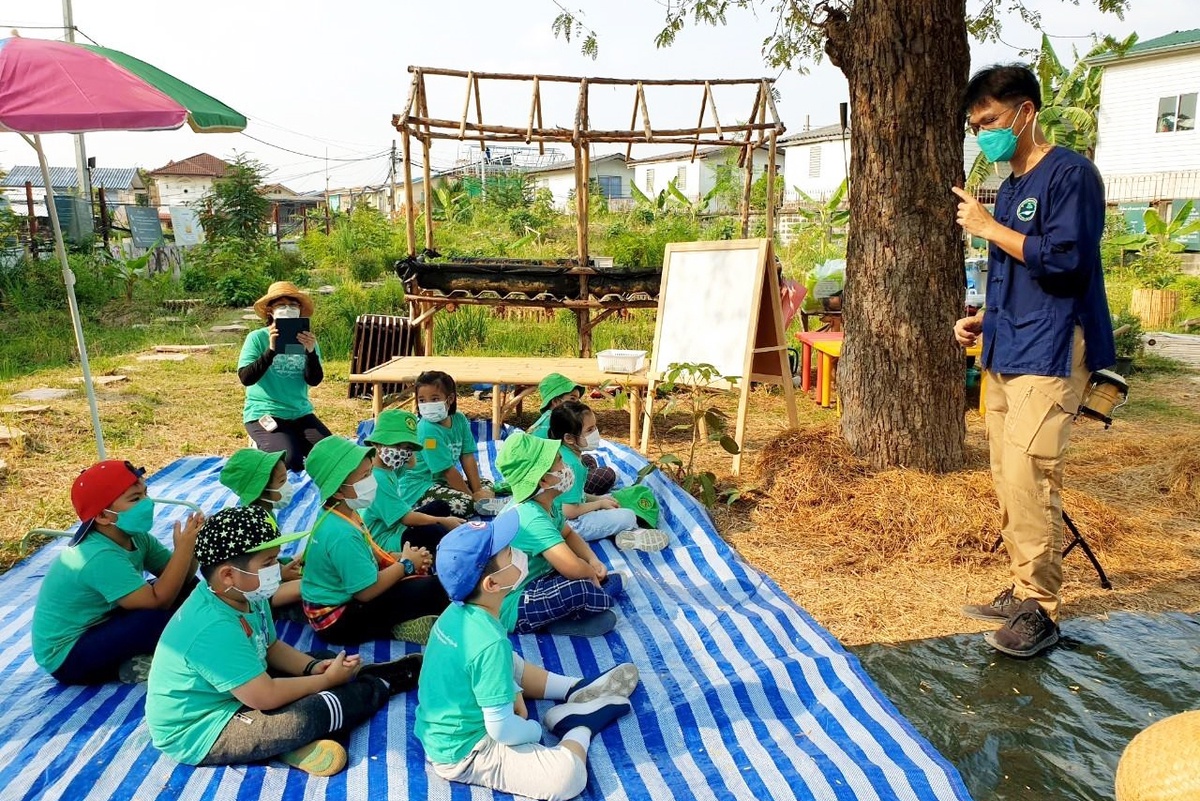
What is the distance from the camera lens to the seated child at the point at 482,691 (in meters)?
2.43

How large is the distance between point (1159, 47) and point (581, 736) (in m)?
26.5

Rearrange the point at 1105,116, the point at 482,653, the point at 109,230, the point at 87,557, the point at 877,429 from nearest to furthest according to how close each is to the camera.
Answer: the point at 482,653, the point at 87,557, the point at 877,429, the point at 109,230, the point at 1105,116

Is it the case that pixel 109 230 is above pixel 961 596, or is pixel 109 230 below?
above

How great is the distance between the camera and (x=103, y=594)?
3.02 metres

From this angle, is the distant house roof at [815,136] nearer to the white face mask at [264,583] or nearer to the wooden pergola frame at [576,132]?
the wooden pergola frame at [576,132]

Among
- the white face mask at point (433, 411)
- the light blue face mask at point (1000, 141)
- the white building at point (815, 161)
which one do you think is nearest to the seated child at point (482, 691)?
the white face mask at point (433, 411)

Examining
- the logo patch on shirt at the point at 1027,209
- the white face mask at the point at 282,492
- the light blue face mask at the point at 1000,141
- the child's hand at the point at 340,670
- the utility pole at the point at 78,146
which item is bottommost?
the child's hand at the point at 340,670

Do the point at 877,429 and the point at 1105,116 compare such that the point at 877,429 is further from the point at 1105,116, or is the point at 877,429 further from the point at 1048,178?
the point at 1105,116

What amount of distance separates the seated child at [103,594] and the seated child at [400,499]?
0.97m

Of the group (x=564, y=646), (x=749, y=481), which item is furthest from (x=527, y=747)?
(x=749, y=481)

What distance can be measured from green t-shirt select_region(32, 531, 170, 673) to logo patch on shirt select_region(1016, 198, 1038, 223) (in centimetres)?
372

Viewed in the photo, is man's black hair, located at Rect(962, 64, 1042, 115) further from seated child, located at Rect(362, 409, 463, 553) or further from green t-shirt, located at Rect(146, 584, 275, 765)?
green t-shirt, located at Rect(146, 584, 275, 765)

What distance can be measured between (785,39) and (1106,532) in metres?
5.49

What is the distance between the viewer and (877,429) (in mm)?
5254
